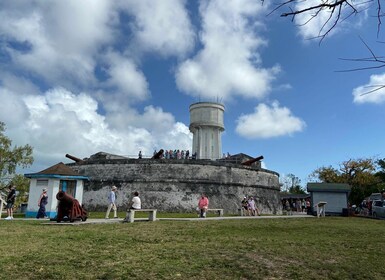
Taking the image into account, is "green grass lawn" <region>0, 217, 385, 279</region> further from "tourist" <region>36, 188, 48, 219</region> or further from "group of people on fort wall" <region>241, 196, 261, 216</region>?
"group of people on fort wall" <region>241, 196, 261, 216</region>

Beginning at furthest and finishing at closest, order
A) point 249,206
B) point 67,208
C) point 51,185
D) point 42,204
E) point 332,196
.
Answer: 1. point 332,196
2. point 249,206
3. point 51,185
4. point 42,204
5. point 67,208

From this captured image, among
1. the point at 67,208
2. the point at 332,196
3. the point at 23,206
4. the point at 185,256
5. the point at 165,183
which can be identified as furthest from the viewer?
the point at 23,206

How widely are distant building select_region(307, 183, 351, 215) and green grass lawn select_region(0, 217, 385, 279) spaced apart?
12.4m

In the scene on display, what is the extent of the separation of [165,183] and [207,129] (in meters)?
11.1

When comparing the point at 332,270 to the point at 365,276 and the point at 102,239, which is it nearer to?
the point at 365,276

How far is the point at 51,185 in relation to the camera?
16828mm

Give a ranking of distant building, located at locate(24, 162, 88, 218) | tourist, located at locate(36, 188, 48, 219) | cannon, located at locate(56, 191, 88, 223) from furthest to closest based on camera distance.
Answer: distant building, located at locate(24, 162, 88, 218), tourist, located at locate(36, 188, 48, 219), cannon, located at locate(56, 191, 88, 223)

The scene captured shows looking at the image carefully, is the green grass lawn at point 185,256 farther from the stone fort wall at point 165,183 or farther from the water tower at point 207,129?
the water tower at point 207,129

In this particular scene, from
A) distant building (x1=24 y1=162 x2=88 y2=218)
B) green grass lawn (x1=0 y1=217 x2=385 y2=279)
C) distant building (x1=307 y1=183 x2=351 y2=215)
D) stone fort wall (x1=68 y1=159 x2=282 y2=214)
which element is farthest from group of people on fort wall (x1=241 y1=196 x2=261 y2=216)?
green grass lawn (x1=0 y1=217 x2=385 y2=279)

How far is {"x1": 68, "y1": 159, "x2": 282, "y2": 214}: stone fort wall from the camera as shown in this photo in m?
23.0

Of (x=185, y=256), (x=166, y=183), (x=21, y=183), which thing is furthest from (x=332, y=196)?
(x=21, y=183)

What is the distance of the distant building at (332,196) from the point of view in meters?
20.8

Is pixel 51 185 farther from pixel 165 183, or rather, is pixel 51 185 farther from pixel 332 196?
pixel 332 196

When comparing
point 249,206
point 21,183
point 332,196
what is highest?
point 21,183
